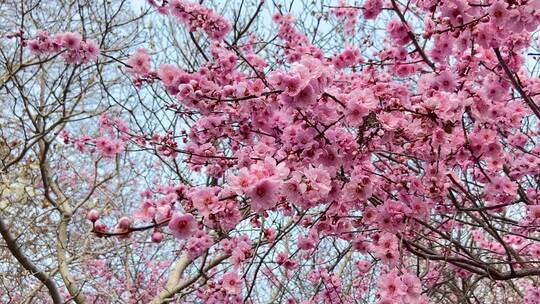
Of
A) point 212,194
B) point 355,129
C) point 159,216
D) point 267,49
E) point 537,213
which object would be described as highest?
point 267,49

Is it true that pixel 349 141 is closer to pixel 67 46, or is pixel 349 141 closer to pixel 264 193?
pixel 264 193

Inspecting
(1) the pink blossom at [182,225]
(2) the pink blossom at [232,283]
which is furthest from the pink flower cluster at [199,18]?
(1) the pink blossom at [182,225]

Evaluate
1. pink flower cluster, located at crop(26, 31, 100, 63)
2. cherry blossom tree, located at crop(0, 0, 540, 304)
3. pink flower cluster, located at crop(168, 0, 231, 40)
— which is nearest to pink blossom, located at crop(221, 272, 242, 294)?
cherry blossom tree, located at crop(0, 0, 540, 304)

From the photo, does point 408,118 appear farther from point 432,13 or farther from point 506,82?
point 506,82

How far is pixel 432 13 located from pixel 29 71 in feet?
21.0

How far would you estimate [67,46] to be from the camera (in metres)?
3.41

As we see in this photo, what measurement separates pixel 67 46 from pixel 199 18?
0.92 m

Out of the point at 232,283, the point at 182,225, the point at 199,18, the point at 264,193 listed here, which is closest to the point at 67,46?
the point at 199,18

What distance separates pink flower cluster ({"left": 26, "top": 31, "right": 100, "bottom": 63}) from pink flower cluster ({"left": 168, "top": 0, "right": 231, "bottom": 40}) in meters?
0.72

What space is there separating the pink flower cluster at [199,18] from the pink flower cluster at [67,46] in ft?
2.37

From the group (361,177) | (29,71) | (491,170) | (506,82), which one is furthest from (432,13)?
(29,71)

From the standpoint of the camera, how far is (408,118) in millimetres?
2334

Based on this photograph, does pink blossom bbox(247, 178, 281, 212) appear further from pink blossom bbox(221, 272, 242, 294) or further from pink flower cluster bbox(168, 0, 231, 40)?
pink flower cluster bbox(168, 0, 231, 40)

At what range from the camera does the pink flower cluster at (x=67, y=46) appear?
3.40 m
